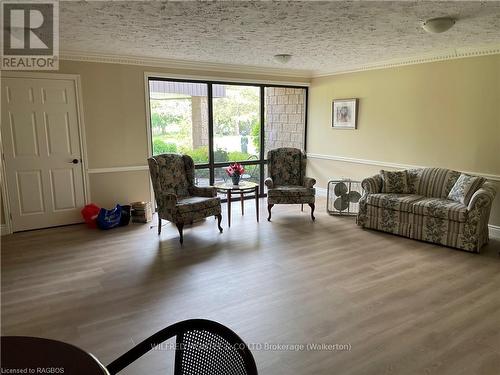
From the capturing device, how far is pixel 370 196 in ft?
15.7

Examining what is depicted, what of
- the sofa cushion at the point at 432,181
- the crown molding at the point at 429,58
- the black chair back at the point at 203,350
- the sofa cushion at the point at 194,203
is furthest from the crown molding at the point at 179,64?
the black chair back at the point at 203,350

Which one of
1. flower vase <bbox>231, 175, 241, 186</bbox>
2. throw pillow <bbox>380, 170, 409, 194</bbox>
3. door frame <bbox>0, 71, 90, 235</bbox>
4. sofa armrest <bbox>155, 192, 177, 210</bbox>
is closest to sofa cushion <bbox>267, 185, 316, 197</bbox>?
flower vase <bbox>231, 175, 241, 186</bbox>

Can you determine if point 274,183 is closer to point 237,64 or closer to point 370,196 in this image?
point 370,196

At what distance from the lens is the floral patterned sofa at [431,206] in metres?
3.94

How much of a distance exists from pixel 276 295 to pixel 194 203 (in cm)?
181

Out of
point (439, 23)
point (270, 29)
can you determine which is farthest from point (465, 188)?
point (270, 29)

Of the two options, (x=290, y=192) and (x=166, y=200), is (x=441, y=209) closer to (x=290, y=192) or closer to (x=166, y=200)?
(x=290, y=192)

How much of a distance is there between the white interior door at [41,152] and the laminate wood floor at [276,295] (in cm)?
34

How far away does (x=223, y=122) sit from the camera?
6184 millimetres

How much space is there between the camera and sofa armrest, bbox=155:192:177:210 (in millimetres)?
4281

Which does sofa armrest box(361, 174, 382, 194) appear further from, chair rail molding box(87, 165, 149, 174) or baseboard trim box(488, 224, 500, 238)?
chair rail molding box(87, 165, 149, 174)

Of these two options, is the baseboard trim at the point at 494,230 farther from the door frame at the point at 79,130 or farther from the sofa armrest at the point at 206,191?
the door frame at the point at 79,130

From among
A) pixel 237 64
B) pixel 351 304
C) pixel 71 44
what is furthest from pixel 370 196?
pixel 71 44

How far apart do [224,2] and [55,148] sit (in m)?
3.31
